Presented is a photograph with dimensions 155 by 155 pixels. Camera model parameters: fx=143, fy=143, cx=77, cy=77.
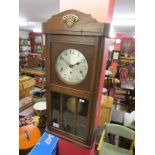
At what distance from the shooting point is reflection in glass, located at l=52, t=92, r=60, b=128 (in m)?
1.04

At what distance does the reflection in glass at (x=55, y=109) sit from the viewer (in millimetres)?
1042

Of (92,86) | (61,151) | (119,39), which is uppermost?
(119,39)

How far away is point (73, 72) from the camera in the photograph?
3.15 ft

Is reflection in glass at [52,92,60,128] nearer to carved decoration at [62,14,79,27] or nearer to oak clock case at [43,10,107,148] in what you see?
oak clock case at [43,10,107,148]

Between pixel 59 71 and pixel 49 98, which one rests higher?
pixel 59 71

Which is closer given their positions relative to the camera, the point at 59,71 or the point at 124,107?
the point at 59,71

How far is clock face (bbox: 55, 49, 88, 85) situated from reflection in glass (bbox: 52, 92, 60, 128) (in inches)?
5.7

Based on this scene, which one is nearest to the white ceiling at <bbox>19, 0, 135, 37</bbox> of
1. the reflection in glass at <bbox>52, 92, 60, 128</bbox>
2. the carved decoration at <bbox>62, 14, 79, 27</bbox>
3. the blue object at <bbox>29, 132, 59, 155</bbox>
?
the carved decoration at <bbox>62, 14, 79, 27</bbox>

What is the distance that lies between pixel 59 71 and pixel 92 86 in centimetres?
26
